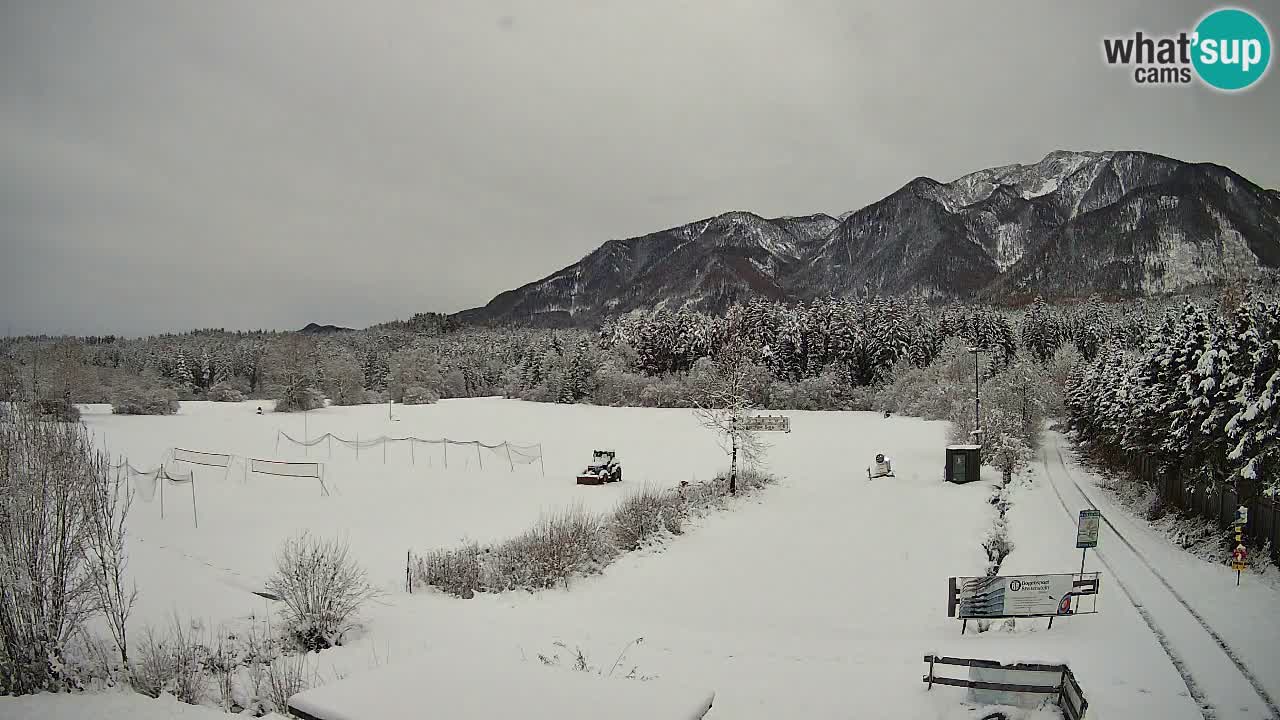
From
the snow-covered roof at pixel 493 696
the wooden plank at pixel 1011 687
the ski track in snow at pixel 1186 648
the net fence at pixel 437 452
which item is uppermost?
the snow-covered roof at pixel 493 696

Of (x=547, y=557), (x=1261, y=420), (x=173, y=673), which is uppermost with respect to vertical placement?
(x=1261, y=420)

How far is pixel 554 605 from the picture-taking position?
12875 mm

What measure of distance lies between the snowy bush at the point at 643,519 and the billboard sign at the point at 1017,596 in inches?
363

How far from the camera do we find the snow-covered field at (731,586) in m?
8.33

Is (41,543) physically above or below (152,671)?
Answer: above

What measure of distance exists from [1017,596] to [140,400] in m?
66.9

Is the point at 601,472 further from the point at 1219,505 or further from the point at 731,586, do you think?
the point at 1219,505

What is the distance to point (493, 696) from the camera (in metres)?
4.11

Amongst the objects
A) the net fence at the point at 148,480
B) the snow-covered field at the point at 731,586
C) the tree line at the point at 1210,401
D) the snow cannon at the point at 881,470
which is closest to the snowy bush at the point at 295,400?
the snow-covered field at the point at 731,586

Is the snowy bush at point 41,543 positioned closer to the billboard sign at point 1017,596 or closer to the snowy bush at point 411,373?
the billboard sign at point 1017,596

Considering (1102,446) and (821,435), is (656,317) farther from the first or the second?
(1102,446)

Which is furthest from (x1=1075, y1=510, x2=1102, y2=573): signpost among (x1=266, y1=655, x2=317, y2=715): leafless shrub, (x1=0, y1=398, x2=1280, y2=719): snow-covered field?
(x1=266, y1=655, x2=317, y2=715): leafless shrub

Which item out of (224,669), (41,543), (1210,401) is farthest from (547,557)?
(1210,401)

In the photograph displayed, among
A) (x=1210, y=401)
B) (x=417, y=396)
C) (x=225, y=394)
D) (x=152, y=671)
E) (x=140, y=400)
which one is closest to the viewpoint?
(x=152, y=671)
